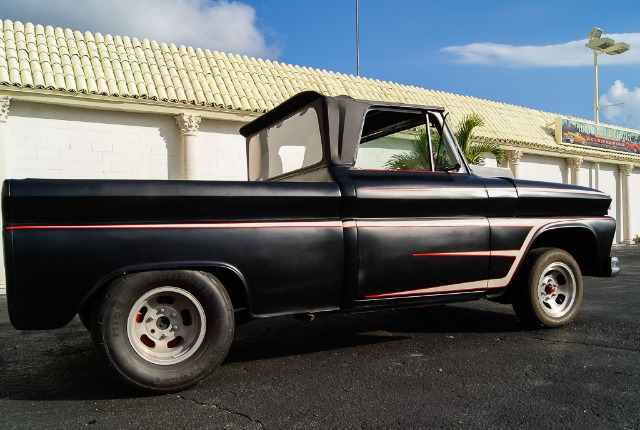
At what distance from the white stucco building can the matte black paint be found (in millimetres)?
7152

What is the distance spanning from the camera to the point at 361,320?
5469mm

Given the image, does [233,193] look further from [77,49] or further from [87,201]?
[77,49]

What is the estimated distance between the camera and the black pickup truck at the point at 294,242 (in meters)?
3.08

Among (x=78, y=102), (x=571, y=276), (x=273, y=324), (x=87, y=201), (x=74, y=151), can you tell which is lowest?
(x=273, y=324)

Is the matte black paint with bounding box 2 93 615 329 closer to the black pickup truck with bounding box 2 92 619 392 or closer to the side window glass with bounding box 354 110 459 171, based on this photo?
the black pickup truck with bounding box 2 92 619 392

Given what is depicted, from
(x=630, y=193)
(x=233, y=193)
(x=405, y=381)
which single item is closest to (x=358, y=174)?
(x=233, y=193)

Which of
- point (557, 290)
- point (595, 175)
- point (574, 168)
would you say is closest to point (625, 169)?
point (595, 175)

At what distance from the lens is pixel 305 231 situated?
3635 mm

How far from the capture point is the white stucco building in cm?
996

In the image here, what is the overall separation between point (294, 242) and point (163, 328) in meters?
1.00

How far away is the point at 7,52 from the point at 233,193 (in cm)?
913

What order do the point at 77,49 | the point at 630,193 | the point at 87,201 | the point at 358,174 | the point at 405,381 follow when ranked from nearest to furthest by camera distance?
the point at 87,201, the point at 405,381, the point at 358,174, the point at 77,49, the point at 630,193

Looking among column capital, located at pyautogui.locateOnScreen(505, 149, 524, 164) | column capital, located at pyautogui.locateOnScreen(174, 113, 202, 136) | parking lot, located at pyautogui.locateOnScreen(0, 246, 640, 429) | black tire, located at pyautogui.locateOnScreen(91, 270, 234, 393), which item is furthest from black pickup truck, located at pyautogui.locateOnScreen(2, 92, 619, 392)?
column capital, located at pyautogui.locateOnScreen(505, 149, 524, 164)

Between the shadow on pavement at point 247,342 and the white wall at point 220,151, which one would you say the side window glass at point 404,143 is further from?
the white wall at point 220,151
